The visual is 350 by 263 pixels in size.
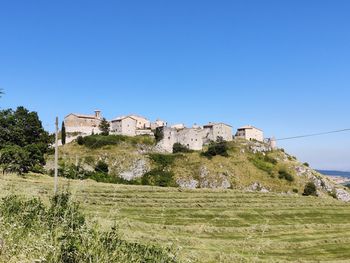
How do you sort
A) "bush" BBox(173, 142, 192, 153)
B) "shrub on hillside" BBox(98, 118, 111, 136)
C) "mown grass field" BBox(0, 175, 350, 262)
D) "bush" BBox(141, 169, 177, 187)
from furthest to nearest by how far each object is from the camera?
1. "shrub on hillside" BBox(98, 118, 111, 136)
2. "bush" BBox(173, 142, 192, 153)
3. "bush" BBox(141, 169, 177, 187)
4. "mown grass field" BBox(0, 175, 350, 262)

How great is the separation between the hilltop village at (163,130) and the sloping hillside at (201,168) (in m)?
5.93

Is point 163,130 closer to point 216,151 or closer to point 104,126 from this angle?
point 216,151

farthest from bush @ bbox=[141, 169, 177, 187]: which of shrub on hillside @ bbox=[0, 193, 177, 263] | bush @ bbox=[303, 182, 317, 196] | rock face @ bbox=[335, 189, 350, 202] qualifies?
shrub on hillside @ bbox=[0, 193, 177, 263]

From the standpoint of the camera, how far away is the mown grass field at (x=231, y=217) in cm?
2273

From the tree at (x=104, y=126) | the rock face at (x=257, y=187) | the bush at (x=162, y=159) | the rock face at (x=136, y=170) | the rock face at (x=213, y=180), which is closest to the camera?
the rock face at (x=136, y=170)

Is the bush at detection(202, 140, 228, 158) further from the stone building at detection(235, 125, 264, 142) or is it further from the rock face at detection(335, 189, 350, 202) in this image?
the stone building at detection(235, 125, 264, 142)

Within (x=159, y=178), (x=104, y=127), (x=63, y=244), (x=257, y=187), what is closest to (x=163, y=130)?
(x=104, y=127)

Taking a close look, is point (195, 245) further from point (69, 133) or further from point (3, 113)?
point (69, 133)

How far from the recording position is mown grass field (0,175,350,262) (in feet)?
74.6

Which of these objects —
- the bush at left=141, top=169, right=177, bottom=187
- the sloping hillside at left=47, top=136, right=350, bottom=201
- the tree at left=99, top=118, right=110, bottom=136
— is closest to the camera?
the bush at left=141, top=169, right=177, bottom=187

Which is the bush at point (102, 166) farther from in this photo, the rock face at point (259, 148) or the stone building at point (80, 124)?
the rock face at point (259, 148)

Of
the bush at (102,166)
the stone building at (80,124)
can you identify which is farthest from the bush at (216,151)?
the stone building at (80,124)

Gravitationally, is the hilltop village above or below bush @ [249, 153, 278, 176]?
above

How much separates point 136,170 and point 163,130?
1825 centimetres
